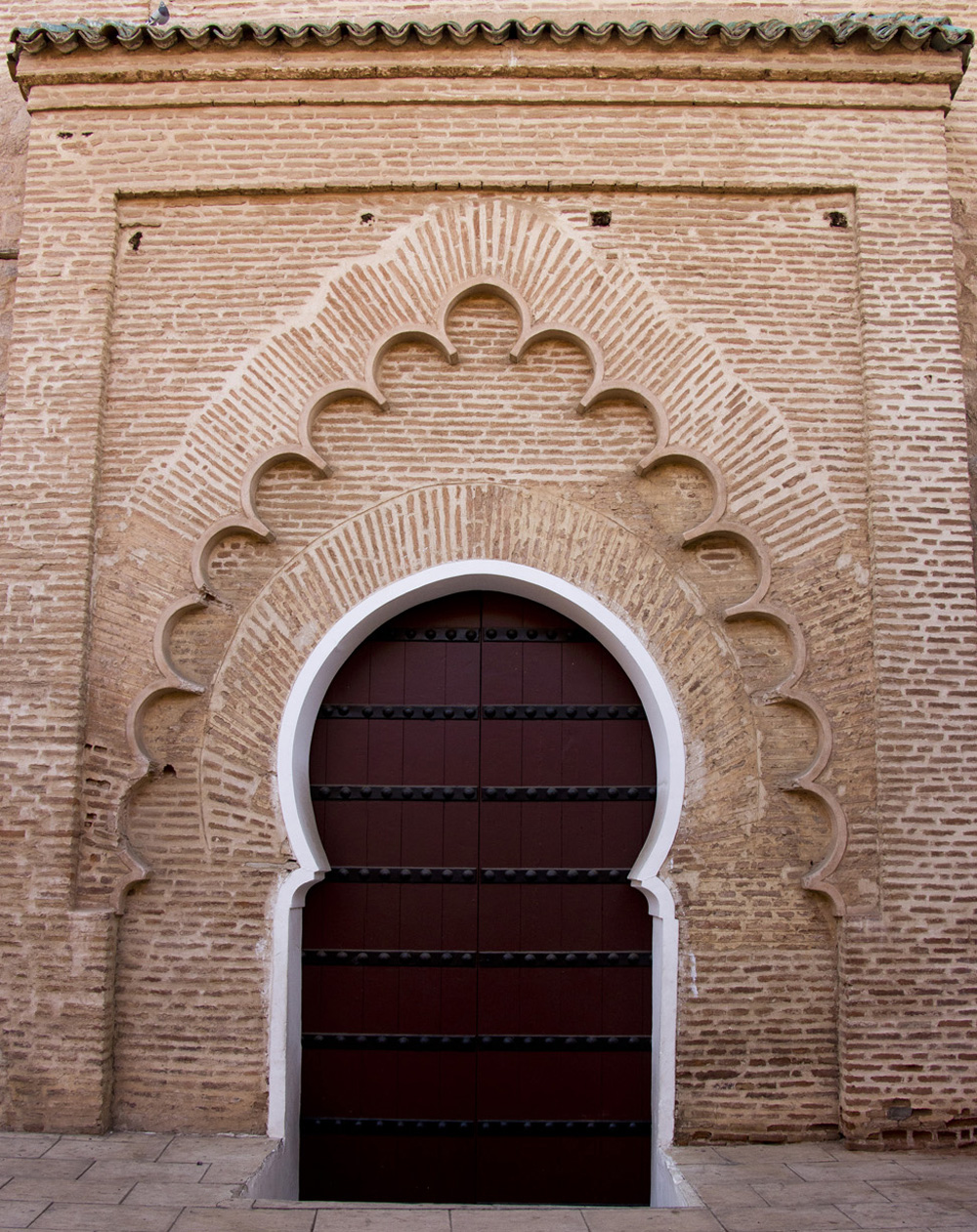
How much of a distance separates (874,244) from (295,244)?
2.53m

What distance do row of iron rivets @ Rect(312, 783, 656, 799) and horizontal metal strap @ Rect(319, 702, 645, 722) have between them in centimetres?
30

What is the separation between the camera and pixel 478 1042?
4.28 m

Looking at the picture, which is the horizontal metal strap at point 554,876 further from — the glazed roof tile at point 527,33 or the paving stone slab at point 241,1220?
the glazed roof tile at point 527,33

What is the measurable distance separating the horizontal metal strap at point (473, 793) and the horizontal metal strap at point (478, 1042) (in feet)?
3.15

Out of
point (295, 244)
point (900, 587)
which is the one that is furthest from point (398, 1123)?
point (295, 244)

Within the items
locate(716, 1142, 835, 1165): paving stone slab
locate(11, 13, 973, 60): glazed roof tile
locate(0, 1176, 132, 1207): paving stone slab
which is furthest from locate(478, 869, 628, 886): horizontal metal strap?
locate(11, 13, 973, 60): glazed roof tile

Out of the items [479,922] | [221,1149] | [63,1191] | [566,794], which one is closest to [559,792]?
[566,794]

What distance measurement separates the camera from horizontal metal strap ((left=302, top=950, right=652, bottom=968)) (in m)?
4.31

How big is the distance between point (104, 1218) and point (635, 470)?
10.9 ft

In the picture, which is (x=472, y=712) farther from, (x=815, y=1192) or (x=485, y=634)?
(x=815, y=1192)

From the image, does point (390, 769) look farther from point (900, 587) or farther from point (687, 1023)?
point (900, 587)

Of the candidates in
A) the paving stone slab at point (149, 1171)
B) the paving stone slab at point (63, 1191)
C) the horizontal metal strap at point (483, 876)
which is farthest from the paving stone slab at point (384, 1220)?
the horizontal metal strap at point (483, 876)

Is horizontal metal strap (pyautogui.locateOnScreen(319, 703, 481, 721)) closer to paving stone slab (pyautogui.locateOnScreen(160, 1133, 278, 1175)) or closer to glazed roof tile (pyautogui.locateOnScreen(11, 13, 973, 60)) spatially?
paving stone slab (pyautogui.locateOnScreen(160, 1133, 278, 1175))

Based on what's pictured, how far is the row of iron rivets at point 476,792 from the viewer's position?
4406mm
